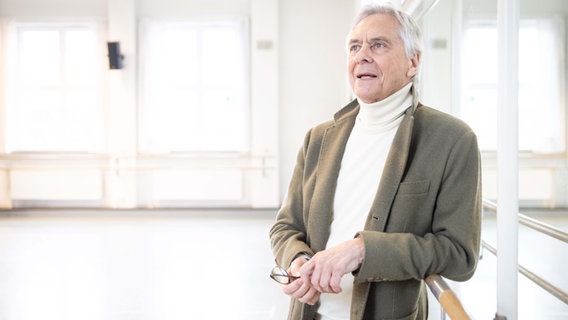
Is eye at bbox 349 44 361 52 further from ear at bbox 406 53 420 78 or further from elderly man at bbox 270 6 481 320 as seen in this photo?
ear at bbox 406 53 420 78

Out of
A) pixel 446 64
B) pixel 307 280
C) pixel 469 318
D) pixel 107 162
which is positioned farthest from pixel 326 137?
pixel 107 162

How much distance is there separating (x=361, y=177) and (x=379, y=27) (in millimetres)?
364

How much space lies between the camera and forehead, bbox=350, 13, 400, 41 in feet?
4.29

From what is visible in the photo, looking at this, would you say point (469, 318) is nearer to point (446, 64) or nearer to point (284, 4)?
point (446, 64)

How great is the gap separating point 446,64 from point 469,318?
8.62 ft

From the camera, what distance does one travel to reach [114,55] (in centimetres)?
905

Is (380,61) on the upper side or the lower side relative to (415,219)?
upper

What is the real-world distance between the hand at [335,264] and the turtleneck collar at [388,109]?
33cm

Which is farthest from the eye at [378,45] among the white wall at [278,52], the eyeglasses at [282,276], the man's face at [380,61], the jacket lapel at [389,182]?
the white wall at [278,52]

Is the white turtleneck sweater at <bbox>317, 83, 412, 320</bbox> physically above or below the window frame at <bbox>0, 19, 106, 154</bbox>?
below

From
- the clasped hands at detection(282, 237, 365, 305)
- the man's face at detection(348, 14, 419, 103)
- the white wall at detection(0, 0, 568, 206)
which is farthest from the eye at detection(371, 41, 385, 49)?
the white wall at detection(0, 0, 568, 206)

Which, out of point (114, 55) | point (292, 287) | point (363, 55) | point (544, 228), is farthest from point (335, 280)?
point (114, 55)

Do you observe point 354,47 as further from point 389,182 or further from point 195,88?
point 195,88

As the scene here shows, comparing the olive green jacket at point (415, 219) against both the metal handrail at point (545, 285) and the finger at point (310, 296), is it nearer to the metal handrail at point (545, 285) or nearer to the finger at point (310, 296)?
the finger at point (310, 296)
